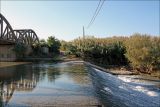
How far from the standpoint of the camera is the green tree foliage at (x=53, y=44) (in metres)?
55.6

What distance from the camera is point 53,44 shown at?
56094mm

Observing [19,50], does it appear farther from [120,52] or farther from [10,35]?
[120,52]

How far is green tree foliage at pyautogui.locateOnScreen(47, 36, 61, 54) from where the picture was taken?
55562mm

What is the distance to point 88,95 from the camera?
1175 centimetres

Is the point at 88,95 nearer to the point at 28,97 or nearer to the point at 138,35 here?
the point at 28,97

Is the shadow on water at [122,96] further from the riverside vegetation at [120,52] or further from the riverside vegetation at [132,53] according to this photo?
the riverside vegetation at [120,52]

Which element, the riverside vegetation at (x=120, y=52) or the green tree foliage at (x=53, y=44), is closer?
the riverside vegetation at (x=120, y=52)

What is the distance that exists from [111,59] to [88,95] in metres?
30.2

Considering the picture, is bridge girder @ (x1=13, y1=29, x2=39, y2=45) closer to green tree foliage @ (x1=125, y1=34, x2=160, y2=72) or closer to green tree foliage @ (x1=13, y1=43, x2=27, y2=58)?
green tree foliage @ (x1=13, y1=43, x2=27, y2=58)

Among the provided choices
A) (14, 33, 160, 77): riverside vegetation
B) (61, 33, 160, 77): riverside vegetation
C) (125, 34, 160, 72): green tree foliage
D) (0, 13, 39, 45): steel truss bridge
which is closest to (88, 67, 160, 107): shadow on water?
(125, 34, 160, 72): green tree foliage

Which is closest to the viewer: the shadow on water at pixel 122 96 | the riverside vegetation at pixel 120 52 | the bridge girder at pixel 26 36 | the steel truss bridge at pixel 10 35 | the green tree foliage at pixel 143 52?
the shadow on water at pixel 122 96

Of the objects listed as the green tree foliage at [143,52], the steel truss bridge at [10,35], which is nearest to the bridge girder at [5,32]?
the steel truss bridge at [10,35]

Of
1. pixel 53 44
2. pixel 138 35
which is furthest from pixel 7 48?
pixel 138 35

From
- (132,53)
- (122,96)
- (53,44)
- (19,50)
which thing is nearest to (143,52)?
(132,53)
